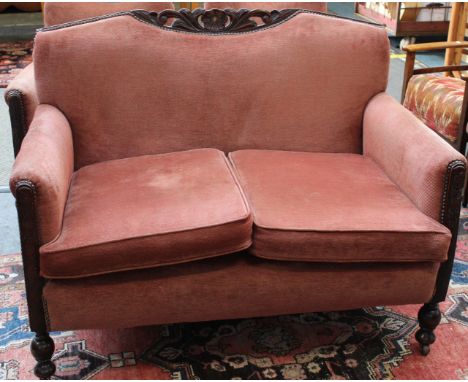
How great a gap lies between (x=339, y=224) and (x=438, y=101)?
1.46 m

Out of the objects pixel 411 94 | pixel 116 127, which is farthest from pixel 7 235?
pixel 411 94

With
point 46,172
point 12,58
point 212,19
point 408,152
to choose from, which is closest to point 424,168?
point 408,152

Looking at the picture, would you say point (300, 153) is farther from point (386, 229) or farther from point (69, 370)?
point (69, 370)

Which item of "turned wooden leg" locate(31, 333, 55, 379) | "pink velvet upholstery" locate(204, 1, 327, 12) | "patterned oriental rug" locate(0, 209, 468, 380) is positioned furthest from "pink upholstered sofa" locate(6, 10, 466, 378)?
"pink velvet upholstery" locate(204, 1, 327, 12)

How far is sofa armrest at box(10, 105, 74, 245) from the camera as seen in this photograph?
1574 mm

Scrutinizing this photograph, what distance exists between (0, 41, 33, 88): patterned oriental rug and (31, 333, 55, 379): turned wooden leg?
328 cm

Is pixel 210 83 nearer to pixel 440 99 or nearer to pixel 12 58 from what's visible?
pixel 440 99

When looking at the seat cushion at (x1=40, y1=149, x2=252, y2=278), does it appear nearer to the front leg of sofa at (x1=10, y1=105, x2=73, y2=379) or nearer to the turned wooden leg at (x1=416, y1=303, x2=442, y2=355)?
the front leg of sofa at (x1=10, y1=105, x2=73, y2=379)

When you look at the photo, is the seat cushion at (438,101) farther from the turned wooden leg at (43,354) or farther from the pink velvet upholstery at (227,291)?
the turned wooden leg at (43,354)

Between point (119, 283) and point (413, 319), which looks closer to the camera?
point (119, 283)

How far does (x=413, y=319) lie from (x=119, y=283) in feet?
3.29

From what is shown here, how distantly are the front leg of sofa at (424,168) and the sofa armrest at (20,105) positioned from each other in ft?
4.07

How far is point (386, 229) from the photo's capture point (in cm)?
169

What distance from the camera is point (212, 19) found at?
7.23ft
